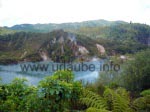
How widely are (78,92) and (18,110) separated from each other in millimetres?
1606

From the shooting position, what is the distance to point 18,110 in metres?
7.25

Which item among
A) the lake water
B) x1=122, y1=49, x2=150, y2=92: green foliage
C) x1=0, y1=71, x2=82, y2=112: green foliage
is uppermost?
x1=0, y1=71, x2=82, y2=112: green foliage

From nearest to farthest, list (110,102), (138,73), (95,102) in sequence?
(95,102), (110,102), (138,73)

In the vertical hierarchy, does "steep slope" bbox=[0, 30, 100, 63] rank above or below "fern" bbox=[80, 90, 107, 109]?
below

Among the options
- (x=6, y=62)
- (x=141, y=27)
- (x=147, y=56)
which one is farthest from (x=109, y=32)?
(x=147, y=56)

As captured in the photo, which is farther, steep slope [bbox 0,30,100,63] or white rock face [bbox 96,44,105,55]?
white rock face [bbox 96,44,105,55]

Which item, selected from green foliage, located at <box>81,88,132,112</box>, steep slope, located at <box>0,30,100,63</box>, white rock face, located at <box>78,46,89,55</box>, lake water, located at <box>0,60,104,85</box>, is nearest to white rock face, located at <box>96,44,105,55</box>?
steep slope, located at <box>0,30,100,63</box>

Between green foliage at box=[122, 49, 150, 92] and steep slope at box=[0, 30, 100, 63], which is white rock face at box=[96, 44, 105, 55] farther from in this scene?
green foliage at box=[122, 49, 150, 92]

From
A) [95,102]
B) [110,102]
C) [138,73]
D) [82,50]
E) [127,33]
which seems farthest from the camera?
[127,33]

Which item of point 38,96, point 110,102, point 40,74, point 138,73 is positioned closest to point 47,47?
point 40,74

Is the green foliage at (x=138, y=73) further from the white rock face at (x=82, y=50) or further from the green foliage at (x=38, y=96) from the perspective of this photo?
the white rock face at (x=82, y=50)

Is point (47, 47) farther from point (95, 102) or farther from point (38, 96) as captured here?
point (95, 102)

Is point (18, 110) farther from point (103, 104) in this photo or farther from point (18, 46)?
point (18, 46)

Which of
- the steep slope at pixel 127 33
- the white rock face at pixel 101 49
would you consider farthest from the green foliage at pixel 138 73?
the steep slope at pixel 127 33
